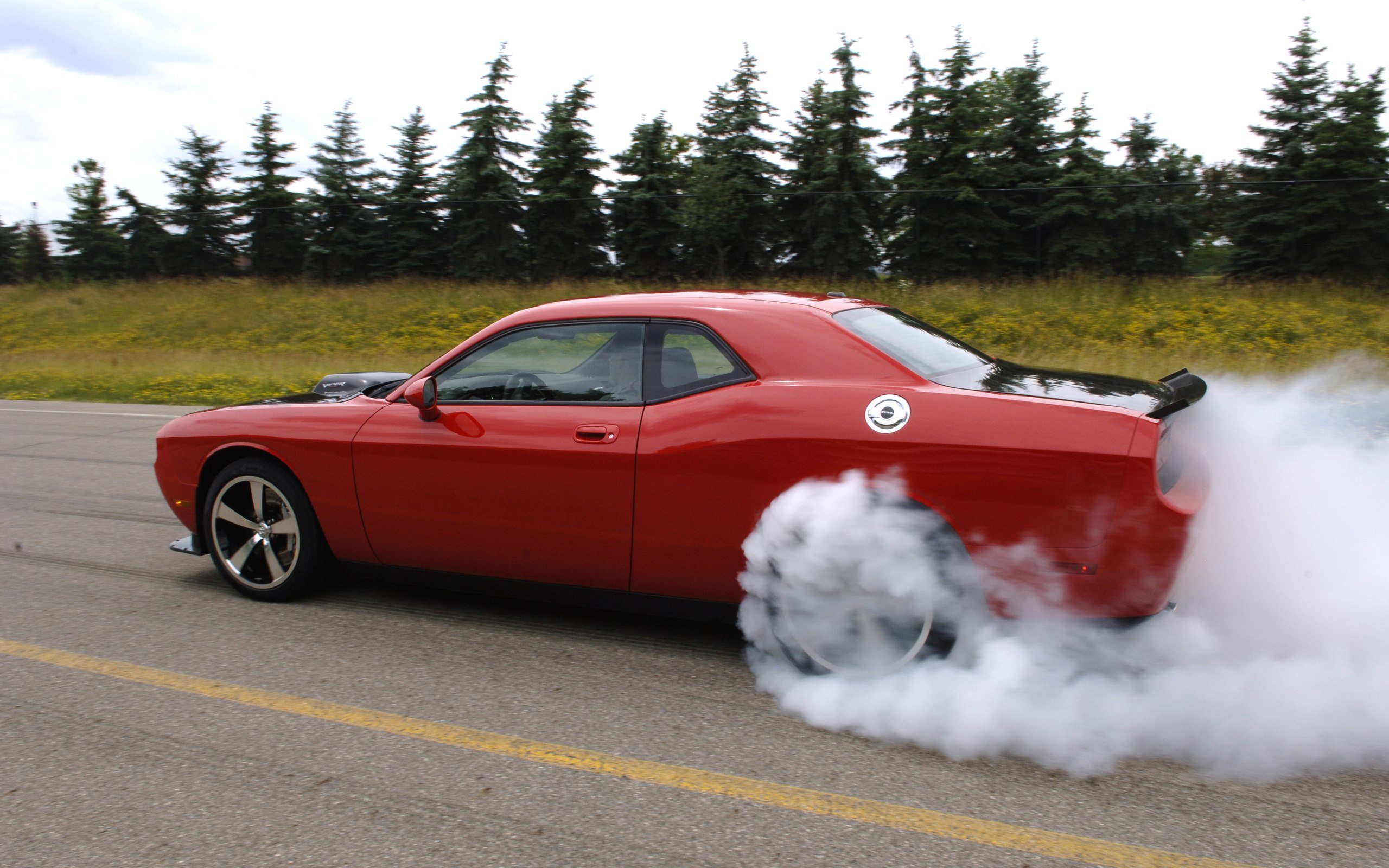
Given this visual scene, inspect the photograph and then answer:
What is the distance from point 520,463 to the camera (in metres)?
3.85

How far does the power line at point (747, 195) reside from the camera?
52.1ft

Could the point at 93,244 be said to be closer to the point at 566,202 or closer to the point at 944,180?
the point at 566,202

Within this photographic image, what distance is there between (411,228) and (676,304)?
75.1 ft

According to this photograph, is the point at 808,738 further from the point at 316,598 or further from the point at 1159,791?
the point at 316,598

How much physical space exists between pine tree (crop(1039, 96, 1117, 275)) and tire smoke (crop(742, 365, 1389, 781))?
13.8 metres

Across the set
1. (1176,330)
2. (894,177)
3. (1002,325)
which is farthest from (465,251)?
(1176,330)

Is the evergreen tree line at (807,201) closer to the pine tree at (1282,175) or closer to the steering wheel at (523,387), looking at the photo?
the pine tree at (1282,175)

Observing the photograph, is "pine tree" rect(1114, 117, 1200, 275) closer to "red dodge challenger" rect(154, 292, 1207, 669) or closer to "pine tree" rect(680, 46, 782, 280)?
"pine tree" rect(680, 46, 782, 280)

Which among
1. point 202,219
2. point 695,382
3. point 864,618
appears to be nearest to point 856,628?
point 864,618

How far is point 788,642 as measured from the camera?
350cm

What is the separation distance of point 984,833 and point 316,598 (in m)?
3.28

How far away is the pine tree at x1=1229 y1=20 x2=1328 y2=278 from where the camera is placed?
1550cm

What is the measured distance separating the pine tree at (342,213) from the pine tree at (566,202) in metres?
4.72

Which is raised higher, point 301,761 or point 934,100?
point 934,100
